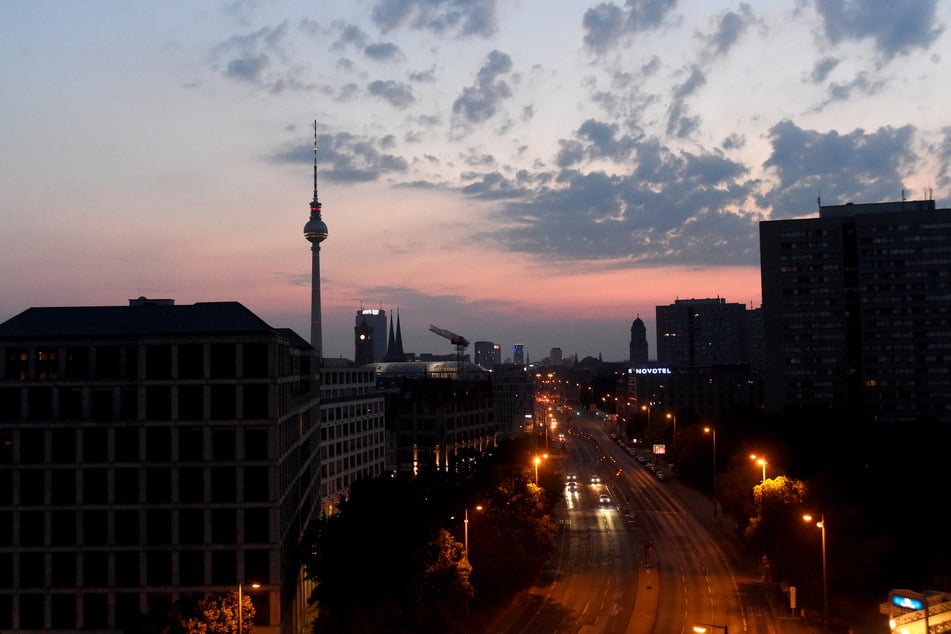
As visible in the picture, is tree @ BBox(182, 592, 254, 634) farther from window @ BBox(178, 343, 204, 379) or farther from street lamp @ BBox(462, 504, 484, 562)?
street lamp @ BBox(462, 504, 484, 562)

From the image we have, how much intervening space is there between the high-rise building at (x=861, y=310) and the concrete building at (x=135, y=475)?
402 ft

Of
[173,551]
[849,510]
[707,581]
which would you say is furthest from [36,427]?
[849,510]

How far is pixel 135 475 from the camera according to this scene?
5553 centimetres

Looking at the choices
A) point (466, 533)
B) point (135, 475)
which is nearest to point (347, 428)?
point (466, 533)

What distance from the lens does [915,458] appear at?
259 ft

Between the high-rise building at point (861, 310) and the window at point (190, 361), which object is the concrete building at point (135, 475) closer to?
the window at point (190, 361)

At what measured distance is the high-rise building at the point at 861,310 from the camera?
15025 cm

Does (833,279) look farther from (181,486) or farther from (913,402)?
(181,486)

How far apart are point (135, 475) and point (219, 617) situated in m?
12.8

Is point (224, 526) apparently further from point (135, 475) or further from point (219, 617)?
point (219, 617)

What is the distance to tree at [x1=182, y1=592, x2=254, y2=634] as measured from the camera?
156 ft

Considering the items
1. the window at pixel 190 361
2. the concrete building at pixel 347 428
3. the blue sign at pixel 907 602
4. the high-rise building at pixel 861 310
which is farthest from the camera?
the high-rise building at pixel 861 310

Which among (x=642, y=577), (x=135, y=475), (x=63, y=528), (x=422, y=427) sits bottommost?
(x=642, y=577)

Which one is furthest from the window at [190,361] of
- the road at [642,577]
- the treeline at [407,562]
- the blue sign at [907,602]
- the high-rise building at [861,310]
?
the high-rise building at [861,310]
